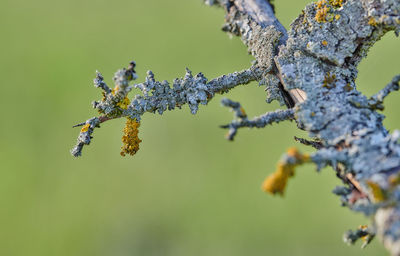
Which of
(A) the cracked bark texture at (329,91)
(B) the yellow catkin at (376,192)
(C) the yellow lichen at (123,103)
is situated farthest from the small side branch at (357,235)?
(C) the yellow lichen at (123,103)

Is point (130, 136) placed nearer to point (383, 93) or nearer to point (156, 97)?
point (156, 97)

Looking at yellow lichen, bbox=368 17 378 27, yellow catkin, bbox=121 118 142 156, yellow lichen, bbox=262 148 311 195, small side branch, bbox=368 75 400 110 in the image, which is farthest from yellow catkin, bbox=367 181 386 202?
yellow catkin, bbox=121 118 142 156

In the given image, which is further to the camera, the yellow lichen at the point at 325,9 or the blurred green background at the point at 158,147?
the blurred green background at the point at 158,147

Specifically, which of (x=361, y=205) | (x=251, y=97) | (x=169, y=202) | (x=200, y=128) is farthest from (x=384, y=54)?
(x=361, y=205)

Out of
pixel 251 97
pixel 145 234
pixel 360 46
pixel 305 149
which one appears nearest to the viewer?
pixel 360 46

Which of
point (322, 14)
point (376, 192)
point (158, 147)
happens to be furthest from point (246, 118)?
point (158, 147)

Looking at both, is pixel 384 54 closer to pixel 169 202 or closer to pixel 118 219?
pixel 169 202

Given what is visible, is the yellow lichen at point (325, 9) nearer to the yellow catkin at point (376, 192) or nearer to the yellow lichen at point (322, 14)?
the yellow lichen at point (322, 14)
